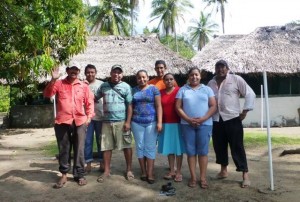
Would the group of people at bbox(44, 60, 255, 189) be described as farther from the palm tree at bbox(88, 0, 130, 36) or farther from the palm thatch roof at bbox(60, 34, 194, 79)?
the palm tree at bbox(88, 0, 130, 36)

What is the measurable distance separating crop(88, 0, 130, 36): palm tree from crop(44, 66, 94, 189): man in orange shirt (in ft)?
77.4

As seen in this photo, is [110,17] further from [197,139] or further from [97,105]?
[197,139]

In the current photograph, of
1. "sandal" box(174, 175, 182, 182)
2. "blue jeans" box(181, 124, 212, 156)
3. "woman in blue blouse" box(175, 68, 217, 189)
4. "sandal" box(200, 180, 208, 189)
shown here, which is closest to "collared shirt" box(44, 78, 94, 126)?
"woman in blue blouse" box(175, 68, 217, 189)

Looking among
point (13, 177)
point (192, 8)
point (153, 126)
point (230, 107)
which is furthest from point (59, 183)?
point (192, 8)

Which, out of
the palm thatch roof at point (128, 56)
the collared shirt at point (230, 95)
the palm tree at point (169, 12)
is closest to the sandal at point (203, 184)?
the collared shirt at point (230, 95)

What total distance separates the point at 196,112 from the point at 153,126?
0.69 m

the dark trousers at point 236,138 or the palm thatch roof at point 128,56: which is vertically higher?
the palm thatch roof at point 128,56

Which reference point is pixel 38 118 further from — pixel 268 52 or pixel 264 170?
pixel 264 170

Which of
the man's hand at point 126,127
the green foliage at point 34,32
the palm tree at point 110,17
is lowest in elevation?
the man's hand at point 126,127

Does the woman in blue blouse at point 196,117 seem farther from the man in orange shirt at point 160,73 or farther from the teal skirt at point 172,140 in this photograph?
the man in orange shirt at point 160,73

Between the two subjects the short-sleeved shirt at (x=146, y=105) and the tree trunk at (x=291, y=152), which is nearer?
the short-sleeved shirt at (x=146, y=105)

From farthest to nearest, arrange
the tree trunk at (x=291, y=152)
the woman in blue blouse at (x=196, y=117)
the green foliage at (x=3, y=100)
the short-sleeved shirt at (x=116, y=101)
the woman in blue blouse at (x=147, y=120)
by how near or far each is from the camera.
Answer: the green foliage at (x=3, y=100) → the tree trunk at (x=291, y=152) → the short-sleeved shirt at (x=116, y=101) → the woman in blue blouse at (x=147, y=120) → the woman in blue blouse at (x=196, y=117)

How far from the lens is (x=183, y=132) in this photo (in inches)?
196

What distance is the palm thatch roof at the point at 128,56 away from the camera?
1548 centimetres
